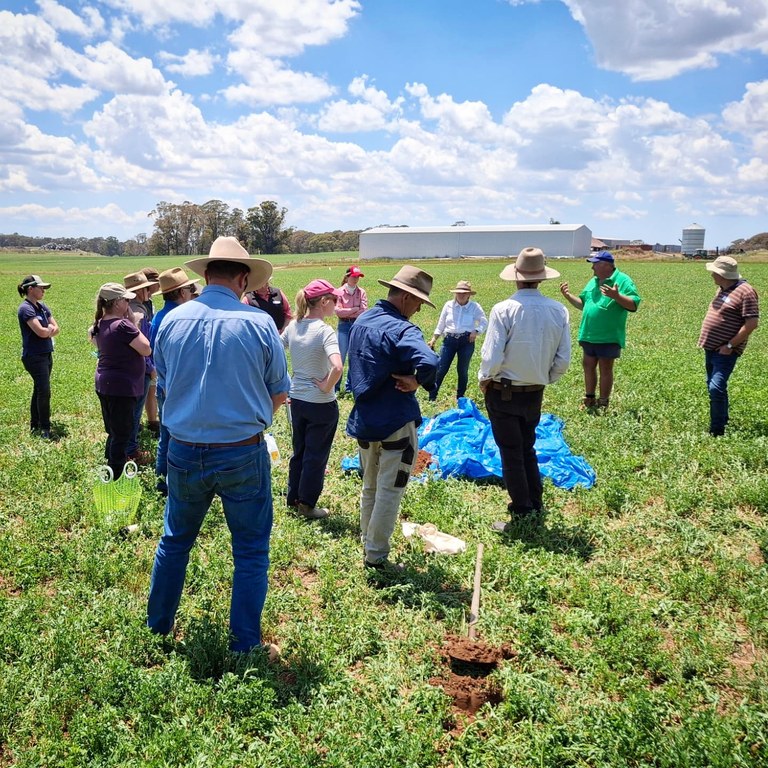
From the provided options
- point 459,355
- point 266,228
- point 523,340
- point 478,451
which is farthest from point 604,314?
point 266,228

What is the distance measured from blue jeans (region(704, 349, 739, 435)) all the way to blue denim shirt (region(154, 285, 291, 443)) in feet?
21.4

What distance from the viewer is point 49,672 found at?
371 cm

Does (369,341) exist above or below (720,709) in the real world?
above

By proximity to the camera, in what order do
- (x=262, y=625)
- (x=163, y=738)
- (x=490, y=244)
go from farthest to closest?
(x=490, y=244) → (x=262, y=625) → (x=163, y=738)

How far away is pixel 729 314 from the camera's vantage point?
25.2 ft

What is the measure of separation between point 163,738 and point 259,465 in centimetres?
153

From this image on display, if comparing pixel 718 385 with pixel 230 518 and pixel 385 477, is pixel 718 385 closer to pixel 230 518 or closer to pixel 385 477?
pixel 385 477

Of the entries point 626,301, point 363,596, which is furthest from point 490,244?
point 363,596

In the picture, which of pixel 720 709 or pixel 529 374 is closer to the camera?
pixel 720 709

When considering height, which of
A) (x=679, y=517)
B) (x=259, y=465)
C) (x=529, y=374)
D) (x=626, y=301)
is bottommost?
(x=679, y=517)

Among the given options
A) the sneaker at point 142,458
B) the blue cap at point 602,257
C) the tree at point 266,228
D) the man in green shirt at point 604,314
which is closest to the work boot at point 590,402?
the man in green shirt at point 604,314

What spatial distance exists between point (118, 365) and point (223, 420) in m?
3.14

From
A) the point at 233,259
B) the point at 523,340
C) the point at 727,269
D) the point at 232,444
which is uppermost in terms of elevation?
the point at 727,269

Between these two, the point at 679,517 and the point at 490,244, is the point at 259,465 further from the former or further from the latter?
the point at 490,244
